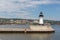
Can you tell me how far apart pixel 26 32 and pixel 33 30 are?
1.72 metres

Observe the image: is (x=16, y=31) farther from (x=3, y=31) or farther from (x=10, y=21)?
(x=10, y=21)

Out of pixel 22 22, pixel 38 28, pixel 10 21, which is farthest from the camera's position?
pixel 10 21

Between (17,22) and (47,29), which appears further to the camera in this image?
(17,22)

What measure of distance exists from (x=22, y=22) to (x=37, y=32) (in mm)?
60795

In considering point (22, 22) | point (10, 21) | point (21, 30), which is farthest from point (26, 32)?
point (10, 21)

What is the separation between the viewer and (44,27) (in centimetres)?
5566

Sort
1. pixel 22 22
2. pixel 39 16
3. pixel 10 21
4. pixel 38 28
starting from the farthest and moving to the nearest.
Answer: pixel 10 21 → pixel 22 22 → pixel 39 16 → pixel 38 28

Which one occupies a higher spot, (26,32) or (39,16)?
(39,16)

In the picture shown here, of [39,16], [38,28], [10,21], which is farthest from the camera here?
[10,21]

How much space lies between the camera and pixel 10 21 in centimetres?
12362

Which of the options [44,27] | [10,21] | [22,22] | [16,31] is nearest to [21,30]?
[16,31]

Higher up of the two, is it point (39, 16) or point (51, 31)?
point (39, 16)

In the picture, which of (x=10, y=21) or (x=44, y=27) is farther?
(x=10, y=21)

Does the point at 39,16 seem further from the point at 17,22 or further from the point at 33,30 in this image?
the point at 17,22
